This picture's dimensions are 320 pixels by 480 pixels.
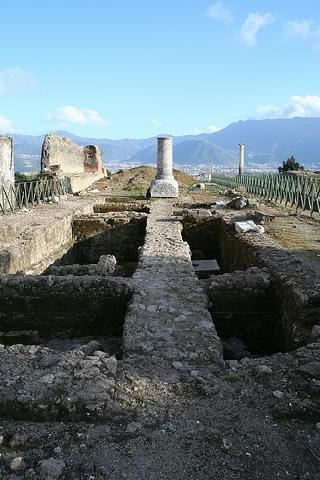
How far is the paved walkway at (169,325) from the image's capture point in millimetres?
4941

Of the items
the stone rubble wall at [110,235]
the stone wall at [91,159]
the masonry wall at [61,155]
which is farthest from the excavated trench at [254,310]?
the stone wall at [91,159]

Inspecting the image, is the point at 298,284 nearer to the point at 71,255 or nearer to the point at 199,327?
the point at 199,327

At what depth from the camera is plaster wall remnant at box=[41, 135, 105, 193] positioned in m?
26.6

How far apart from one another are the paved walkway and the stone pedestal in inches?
485

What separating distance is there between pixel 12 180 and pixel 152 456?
54.7 ft

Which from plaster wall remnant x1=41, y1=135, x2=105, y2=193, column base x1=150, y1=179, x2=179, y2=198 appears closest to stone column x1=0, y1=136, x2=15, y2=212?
plaster wall remnant x1=41, y1=135, x2=105, y2=193

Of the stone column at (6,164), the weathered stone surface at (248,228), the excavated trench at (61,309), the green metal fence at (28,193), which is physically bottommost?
the excavated trench at (61,309)

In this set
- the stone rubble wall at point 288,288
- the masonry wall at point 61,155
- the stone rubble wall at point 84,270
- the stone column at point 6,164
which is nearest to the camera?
the stone rubble wall at point 288,288

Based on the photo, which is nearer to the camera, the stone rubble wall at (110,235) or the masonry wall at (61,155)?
the stone rubble wall at (110,235)

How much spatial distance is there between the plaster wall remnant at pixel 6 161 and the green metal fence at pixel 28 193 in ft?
1.42

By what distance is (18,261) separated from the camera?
1048cm

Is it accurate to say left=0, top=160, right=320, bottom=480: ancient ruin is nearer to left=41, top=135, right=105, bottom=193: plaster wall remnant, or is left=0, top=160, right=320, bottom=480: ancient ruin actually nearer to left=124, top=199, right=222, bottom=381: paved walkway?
left=124, top=199, right=222, bottom=381: paved walkway

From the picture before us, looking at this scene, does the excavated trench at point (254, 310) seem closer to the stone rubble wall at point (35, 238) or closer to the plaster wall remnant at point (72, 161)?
the stone rubble wall at point (35, 238)

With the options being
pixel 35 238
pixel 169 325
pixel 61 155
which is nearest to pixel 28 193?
pixel 35 238
